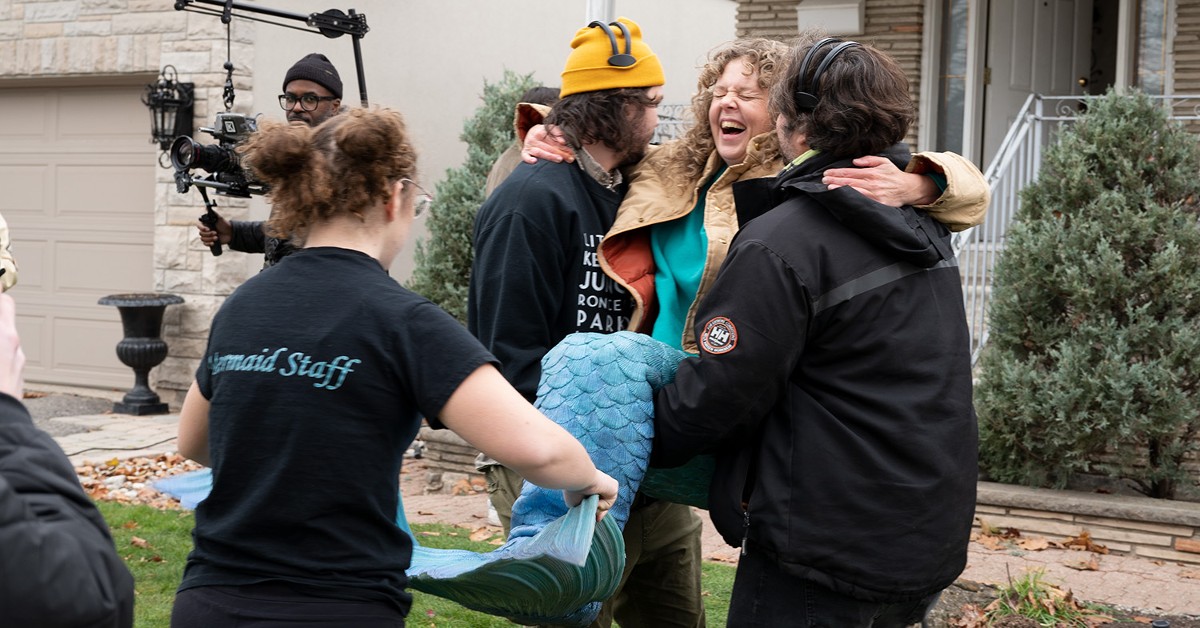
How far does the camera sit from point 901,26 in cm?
1077

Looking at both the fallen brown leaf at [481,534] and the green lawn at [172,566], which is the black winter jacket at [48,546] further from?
the fallen brown leaf at [481,534]

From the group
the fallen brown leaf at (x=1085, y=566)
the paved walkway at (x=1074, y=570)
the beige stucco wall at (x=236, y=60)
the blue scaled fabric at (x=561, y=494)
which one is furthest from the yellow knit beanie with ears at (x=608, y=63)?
the beige stucco wall at (x=236, y=60)

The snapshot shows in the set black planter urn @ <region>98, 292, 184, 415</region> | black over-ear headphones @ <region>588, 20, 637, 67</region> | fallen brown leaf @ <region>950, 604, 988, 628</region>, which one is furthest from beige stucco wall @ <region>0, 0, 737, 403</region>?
black over-ear headphones @ <region>588, 20, 637, 67</region>

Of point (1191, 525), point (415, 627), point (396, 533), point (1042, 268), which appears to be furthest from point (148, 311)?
point (396, 533)

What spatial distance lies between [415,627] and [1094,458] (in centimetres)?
400

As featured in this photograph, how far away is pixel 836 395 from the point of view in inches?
97.7

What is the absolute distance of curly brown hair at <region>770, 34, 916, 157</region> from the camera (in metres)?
2.55

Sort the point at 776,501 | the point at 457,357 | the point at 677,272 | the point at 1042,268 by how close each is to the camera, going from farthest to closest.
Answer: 1. the point at 1042,268
2. the point at 677,272
3. the point at 776,501
4. the point at 457,357

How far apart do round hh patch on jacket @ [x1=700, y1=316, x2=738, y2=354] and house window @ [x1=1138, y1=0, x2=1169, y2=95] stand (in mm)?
8668

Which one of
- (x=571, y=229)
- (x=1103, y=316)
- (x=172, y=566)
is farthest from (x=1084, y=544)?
(x=172, y=566)

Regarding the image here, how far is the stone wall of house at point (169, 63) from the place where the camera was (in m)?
10.7

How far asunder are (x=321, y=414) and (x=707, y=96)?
5.08ft

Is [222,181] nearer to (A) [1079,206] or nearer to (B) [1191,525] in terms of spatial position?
(A) [1079,206]

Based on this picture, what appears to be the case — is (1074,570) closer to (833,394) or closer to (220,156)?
(833,394)
